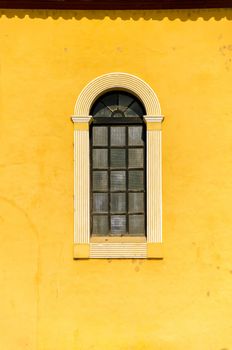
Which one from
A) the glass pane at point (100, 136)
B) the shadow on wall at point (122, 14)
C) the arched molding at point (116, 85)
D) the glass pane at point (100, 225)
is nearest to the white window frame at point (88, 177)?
the arched molding at point (116, 85)

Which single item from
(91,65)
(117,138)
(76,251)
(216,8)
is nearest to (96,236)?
(76,251)

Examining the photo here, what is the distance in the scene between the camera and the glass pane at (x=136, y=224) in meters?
7.11

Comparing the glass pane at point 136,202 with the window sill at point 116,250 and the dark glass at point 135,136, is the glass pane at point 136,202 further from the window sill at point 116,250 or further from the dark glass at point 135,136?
the dark glass at point 135,136

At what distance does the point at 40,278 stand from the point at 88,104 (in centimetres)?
235

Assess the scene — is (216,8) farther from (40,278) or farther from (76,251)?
(40,278)

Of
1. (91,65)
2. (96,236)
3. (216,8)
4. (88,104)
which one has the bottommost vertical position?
(96,236)

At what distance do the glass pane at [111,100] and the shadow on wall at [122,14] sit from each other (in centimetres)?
101

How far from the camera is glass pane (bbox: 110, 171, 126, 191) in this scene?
7148mm

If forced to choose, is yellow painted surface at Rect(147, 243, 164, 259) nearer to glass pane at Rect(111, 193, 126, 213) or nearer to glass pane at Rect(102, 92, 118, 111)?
glass pane at Rect(111, 193, 126, 213)

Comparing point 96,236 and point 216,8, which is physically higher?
point 216,8

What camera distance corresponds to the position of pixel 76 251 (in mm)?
6867

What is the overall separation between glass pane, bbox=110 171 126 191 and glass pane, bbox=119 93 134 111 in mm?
893

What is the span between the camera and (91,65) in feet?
22.9

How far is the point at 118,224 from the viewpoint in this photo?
7.14 meters
